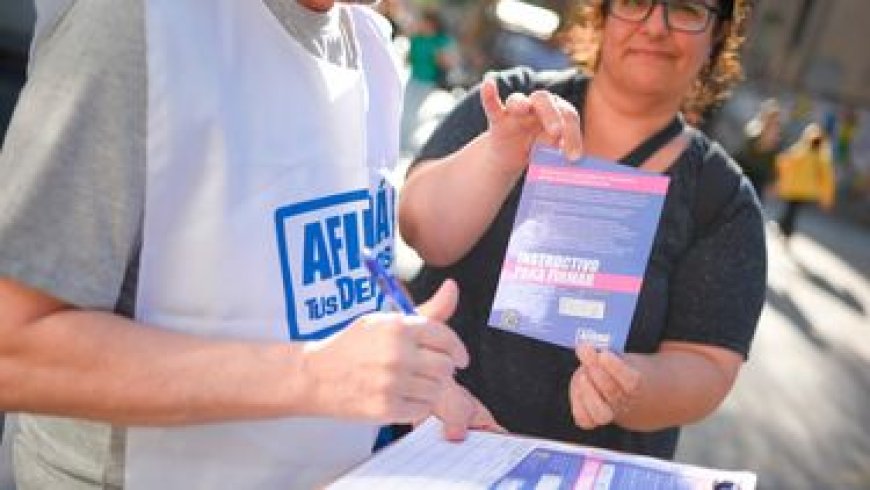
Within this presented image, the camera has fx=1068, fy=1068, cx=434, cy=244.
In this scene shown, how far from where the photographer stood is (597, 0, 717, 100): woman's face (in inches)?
71.1

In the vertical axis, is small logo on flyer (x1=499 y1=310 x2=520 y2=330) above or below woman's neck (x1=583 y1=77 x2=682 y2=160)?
below

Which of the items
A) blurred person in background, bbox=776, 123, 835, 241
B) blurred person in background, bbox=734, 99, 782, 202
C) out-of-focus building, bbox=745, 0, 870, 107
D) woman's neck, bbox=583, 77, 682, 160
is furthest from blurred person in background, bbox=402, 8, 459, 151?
woman's neck, bbox=583, 77, 682, 160

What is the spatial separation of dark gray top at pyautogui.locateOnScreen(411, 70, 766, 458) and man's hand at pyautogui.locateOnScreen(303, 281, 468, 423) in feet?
2.50

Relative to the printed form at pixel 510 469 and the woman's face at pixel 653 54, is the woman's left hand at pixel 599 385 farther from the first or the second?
the woman's face at pixel 653 54

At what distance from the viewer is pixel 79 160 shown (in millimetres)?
1019

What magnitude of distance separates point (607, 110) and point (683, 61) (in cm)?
16

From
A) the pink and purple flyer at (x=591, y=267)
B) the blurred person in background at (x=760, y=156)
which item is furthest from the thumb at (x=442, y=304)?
the blurred person in background at (x=760, y=156)

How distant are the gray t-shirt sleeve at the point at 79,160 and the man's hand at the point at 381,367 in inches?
9.3

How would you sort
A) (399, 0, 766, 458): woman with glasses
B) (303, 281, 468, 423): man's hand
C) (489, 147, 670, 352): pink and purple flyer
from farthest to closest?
(399, 0, 766, 458): woman with glasses < (489, 147, 670, 352): pink and purple flyer < (303, 281, 468, 423): man's hand

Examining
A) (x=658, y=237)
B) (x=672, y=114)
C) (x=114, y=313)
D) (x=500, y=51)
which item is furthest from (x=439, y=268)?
(x=500, y=51)

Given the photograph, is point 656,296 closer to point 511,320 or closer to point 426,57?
point 511,320

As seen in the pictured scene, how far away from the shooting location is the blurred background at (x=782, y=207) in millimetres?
5105

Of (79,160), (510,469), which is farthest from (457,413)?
(79,160)

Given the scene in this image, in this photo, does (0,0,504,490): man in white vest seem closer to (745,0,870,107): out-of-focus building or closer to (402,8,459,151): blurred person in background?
(402,8,459,151): blurred person in background
